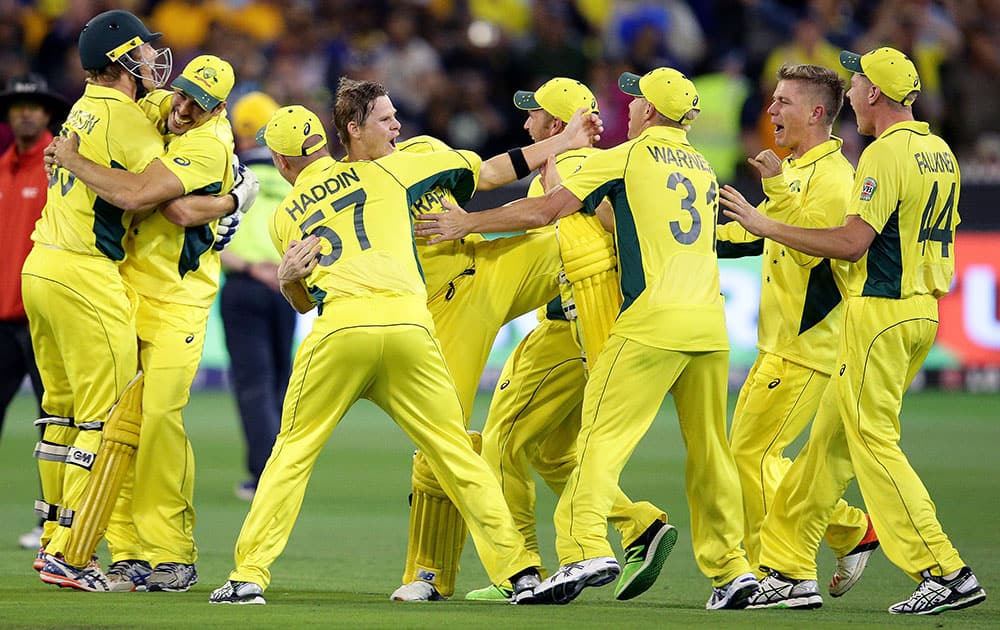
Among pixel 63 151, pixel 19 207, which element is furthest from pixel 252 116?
pixel 63 151

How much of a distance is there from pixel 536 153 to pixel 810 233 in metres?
1.38

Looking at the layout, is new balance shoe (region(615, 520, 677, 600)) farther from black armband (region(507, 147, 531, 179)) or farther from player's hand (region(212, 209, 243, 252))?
player's hand (region(212, 209, 243, 252))

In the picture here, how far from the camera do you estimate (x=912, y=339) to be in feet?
23.8

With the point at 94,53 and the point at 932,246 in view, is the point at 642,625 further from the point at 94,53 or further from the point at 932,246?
the point at 94,53

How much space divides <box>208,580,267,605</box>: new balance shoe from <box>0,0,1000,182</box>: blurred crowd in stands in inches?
448

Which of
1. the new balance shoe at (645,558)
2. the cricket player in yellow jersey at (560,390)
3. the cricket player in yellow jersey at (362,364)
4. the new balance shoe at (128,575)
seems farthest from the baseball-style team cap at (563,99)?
the new balance shoe at (128,575)

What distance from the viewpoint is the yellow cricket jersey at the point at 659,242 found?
7.11 meters

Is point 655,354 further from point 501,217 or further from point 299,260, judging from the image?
point 299,260

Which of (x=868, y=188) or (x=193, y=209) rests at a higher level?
(x=868, y=188)

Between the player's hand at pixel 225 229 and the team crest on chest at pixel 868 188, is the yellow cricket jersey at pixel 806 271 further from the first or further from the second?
the player's hand at pixel 225 229

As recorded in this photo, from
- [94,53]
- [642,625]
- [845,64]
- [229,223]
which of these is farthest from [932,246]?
[94,53]

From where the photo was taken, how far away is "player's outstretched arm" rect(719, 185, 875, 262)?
7.18 meters

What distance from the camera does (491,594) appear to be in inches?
298

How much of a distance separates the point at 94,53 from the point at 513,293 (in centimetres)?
235
